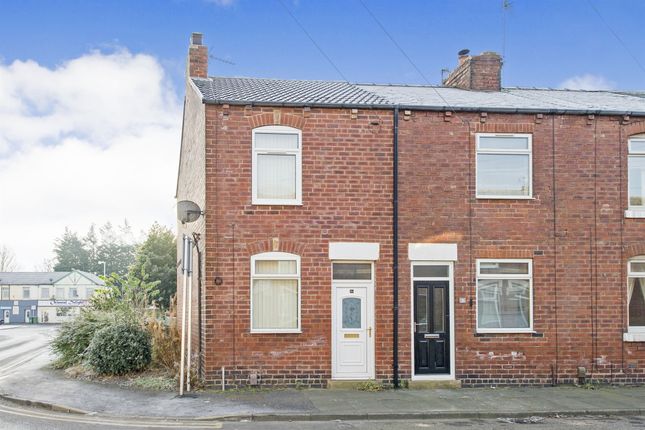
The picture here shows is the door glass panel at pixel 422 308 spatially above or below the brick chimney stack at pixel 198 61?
below

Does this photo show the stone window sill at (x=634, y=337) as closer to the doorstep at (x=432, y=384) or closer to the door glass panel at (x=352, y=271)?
the doorstep at (x=432, y=384)

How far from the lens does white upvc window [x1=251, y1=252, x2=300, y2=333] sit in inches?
607

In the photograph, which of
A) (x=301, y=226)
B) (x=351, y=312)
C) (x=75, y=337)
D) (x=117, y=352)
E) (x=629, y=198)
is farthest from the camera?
(x=75, y=337)

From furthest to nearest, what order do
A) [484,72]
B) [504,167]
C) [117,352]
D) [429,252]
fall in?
1. [484,72]
2. [117,352]
3. [504,167]
4. [429,252]

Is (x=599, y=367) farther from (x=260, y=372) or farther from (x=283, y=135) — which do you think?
(x=283, y=135)

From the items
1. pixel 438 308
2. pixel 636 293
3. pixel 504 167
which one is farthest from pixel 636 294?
pixel 438 308

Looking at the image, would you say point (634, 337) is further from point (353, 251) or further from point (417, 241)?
point (353, 251)

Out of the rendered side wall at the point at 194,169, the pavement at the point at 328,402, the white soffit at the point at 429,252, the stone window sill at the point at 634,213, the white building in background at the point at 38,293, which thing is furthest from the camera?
the white building in background at the point at 38,293

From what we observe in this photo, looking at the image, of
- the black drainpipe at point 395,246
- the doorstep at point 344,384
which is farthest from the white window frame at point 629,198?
the doorstep at point 344,384

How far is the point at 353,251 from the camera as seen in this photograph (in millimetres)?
15578

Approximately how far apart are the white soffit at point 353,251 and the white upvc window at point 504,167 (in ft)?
9.61

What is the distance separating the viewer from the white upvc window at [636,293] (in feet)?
53.7

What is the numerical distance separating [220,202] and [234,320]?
254cm

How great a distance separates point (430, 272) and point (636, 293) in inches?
193
